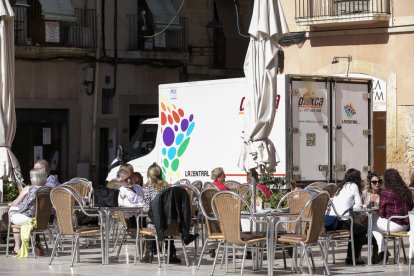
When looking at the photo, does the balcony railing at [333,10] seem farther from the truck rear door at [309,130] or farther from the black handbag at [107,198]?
the black handbag at [107,198]

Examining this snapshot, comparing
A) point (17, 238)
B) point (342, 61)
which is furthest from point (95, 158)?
point (17, 238)

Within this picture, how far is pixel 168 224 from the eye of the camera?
14891mm

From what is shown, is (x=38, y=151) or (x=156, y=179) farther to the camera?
(x=38, y=151)

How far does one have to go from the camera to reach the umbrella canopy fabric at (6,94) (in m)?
17.6

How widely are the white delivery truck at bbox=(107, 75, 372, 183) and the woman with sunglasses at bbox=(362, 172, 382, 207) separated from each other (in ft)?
10.2

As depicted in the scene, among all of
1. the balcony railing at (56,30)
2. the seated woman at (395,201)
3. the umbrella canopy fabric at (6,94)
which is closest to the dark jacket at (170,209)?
the seated woman at (395,201)

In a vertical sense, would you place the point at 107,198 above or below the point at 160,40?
below

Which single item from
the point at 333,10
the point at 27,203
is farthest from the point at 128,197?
the point at 333,10

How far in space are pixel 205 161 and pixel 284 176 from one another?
2148 millimetres

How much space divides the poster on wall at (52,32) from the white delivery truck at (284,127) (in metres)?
9.99

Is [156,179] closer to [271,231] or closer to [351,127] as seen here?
[271,231]

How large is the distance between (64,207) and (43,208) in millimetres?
854

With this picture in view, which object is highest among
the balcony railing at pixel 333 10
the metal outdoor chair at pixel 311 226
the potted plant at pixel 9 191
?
the balcony railing at pixel 333 10

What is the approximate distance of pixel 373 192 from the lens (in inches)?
667
